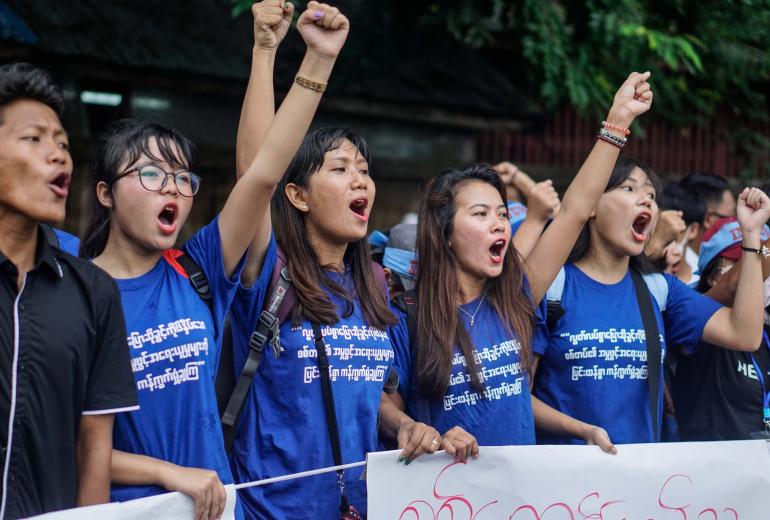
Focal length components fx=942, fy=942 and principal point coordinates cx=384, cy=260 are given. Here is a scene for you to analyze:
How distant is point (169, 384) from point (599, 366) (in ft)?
5.60

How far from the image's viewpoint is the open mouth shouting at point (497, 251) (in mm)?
3492

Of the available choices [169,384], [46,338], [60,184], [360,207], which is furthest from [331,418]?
[60,184]

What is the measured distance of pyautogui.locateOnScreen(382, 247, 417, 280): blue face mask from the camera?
12.7ft

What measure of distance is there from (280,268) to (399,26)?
4.52 meters

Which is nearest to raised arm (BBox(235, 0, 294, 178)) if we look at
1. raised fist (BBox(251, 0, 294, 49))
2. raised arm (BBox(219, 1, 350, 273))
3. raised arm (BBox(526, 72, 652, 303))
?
raised fist (BBox(251, 0, 294, 49))

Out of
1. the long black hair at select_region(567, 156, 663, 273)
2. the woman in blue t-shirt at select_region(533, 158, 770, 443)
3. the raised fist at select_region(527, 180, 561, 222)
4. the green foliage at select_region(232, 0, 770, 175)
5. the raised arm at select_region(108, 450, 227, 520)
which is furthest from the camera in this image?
the green foliage at select_region(232, 0, 770, 175)

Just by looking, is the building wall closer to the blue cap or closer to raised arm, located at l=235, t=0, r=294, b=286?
the blue cap

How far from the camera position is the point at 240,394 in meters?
2.86

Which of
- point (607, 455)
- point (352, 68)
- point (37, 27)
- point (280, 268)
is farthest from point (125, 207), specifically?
point (352, 68)

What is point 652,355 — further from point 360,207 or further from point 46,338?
point 46,338

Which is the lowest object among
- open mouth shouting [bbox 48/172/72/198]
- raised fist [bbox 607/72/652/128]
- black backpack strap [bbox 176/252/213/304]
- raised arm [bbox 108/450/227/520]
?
raised arm [bbox 108/450/227/520]

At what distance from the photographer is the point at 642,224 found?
153 inches

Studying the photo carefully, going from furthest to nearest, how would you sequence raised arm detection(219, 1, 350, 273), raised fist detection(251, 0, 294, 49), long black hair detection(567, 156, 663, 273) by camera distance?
long black hair detection(567, 156, 663, 273), raised fist detection(251, 0, 294, 49), raised arm detection(219, 1, 350, 273)

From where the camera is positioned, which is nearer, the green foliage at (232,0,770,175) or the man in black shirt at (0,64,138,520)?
the man in black shirt at (0,64,138,520)
